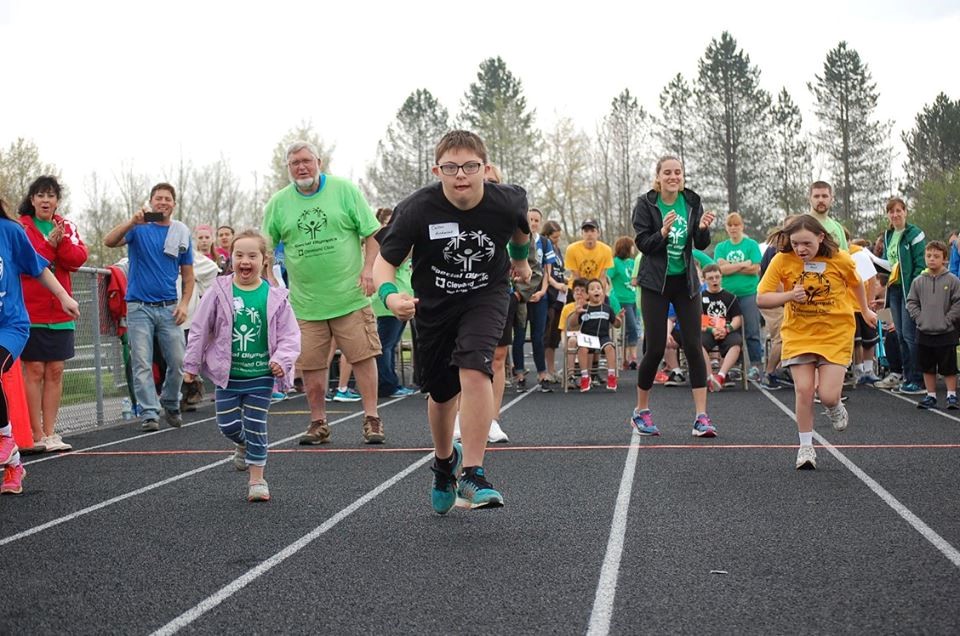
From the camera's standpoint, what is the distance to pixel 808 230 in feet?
24.8

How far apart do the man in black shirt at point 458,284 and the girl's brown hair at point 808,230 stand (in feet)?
8.18

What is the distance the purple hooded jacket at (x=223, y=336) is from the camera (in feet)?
22.0

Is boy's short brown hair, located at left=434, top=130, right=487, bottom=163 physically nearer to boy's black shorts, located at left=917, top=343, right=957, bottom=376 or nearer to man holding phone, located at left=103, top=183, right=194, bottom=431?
man holding phone, located at left=103, top=183, right=194, bottom=431

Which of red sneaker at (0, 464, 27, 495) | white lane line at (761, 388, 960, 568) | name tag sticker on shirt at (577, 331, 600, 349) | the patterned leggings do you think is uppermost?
the patterned leggings

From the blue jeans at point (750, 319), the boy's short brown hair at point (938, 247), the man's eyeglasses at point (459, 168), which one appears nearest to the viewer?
the man's eyeglasses at point (459, 168)

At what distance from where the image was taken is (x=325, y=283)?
8.84 meters

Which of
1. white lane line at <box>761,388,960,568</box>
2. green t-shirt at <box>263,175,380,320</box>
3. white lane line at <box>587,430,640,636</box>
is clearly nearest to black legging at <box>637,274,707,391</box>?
white lane line at <box>761,388,960,568</box>

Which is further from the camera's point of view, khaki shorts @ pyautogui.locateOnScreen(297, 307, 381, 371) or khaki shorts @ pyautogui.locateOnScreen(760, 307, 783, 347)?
khaki shorts @ pyautogui.locateOnScreen(760, 307, 783, 347)

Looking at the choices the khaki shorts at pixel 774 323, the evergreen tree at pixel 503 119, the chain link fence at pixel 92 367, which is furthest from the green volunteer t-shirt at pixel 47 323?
the evergreen tree at pixel 503 119

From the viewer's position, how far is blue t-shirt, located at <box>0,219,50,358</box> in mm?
6734

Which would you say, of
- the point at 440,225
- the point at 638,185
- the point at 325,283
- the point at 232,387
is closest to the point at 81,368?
the point at 325,283

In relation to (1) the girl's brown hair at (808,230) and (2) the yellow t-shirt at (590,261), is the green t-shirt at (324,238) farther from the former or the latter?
(2) the yellow t-shirt at (590,261)

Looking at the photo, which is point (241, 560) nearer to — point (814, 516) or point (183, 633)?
point (183, 633)

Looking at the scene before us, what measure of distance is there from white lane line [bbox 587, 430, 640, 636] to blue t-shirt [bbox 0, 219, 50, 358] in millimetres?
3643
